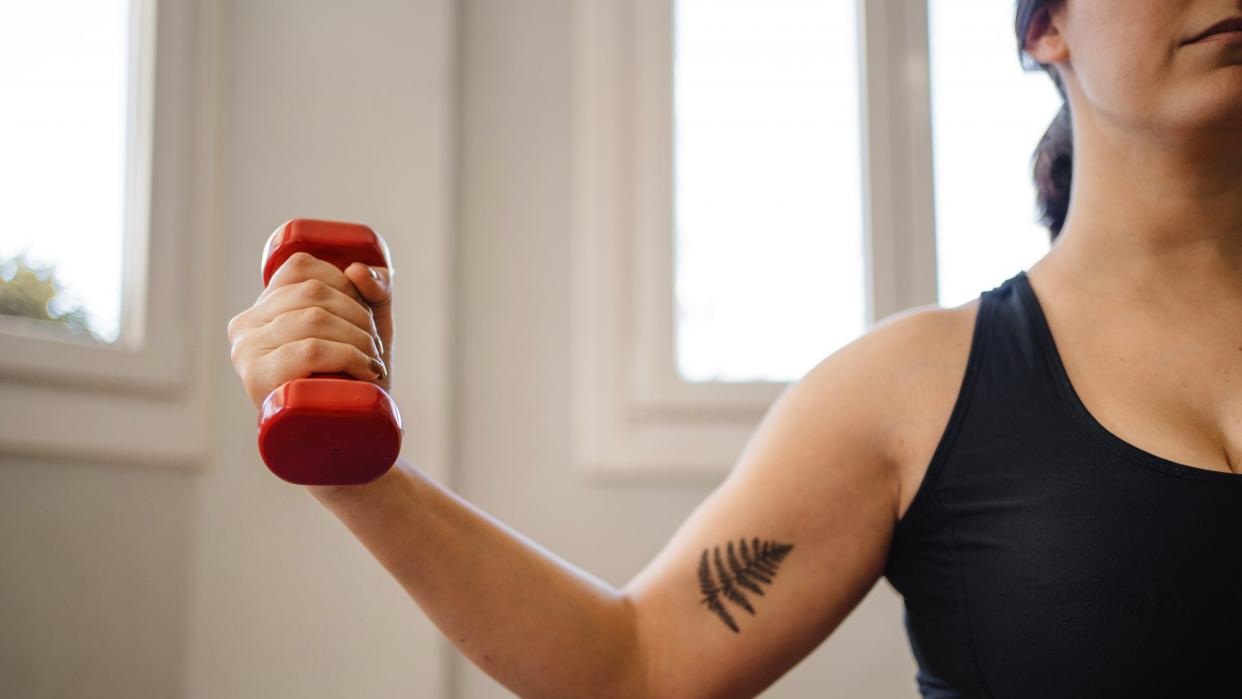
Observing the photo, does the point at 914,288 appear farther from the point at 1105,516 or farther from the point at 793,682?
the point at 1105,516

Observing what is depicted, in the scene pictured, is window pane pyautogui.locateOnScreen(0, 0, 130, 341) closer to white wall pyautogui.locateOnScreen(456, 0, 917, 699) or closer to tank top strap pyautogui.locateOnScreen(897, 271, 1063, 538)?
white wall pyautogui.locateOnScreen(456, 0, 917, 699)

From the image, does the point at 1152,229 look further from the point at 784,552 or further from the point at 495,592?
the point at 495,592

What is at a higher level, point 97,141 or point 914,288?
point 97,141

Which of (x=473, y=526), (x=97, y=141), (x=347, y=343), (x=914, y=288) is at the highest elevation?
(x=97, y=141)

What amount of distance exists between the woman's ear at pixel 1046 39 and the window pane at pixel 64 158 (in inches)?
35.0

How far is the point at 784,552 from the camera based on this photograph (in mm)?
831

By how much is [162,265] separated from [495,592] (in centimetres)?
60

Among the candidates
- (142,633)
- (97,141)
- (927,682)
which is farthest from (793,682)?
(97,141)

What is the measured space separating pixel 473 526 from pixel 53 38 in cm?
72

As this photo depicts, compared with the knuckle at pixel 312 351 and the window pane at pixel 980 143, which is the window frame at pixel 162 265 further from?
the window pane at pixel 980 143

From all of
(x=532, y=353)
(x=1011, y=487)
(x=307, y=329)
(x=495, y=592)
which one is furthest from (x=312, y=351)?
(x=532, y=353)

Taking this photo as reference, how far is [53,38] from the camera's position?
108cm

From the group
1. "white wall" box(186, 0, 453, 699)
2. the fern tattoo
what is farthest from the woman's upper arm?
"white wall" box(186, 0, 453, 699)

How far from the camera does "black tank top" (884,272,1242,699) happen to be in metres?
0.72
